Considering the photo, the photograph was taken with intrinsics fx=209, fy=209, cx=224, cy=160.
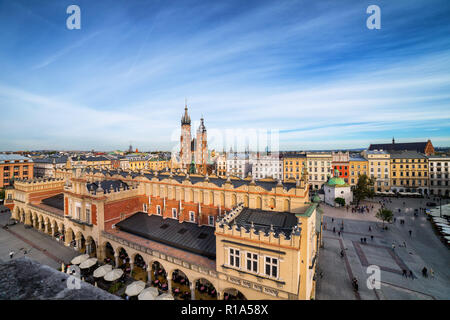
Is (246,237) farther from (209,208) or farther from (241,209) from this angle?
(209,208)

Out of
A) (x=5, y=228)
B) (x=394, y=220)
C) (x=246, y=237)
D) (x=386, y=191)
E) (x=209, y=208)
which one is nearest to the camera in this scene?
(x=246, y=237)

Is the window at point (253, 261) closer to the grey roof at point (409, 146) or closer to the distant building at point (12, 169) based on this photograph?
the distant building at point (12, 169)

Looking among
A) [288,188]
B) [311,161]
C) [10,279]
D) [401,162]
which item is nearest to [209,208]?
[288,188]

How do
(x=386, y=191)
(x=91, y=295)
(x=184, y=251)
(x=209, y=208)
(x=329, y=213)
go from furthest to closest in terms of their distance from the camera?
(x=386, y=191), (x=329, y=213), (x=209, y=208), (x=184, y=251), (x=91, y=295)

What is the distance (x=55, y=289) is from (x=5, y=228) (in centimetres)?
6605

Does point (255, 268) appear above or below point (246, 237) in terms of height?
below

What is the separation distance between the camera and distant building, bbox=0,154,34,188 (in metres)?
80.6

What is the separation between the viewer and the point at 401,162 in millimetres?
84938

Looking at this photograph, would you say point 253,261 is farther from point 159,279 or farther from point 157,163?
point 157,163

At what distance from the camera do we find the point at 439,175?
81.1m

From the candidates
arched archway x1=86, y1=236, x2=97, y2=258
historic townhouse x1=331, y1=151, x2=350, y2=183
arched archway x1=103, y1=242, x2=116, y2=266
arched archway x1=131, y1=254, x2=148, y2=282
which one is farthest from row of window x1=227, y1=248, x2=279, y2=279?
historic townhouse x1=331, y1=151, x2=350, y2=183

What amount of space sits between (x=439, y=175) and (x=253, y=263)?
331 ft

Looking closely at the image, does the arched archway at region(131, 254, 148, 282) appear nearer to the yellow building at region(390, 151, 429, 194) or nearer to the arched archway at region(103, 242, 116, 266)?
the arched archway at region(103, 242, 116, 266)

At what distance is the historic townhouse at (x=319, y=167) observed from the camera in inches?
3637
